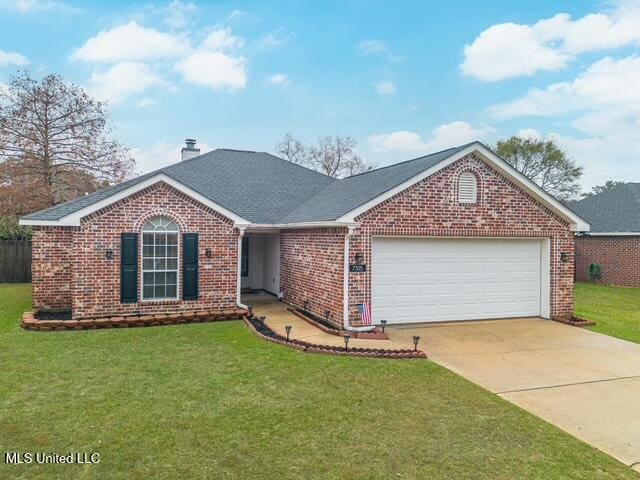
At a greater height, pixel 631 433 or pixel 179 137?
pixel 179 137

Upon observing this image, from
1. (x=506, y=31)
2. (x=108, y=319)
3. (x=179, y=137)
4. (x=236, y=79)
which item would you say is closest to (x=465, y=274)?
(x=108, y=319)

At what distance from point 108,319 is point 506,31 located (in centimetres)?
1531

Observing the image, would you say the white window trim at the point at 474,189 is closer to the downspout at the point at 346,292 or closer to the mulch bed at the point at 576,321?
the downspout at the point at 346,292

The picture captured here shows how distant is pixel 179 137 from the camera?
2534 centimetres

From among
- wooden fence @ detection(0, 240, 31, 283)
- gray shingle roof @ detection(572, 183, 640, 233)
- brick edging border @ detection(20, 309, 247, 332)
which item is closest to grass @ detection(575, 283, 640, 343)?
gray shingle roof @ detection(572, 183, 640, 233)

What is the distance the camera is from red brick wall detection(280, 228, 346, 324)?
9992 mm

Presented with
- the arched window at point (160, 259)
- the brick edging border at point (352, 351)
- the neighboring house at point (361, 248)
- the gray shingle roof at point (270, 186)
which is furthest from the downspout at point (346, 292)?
the arched window at point (160, 259)

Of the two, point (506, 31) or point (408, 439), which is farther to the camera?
point (506, 31)

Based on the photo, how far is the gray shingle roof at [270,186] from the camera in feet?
35.5

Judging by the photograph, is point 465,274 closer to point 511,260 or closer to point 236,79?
point 511,260

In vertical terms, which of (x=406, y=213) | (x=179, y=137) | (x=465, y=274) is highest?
(x=179, y=137)

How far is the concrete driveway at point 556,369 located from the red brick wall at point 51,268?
8.45 m

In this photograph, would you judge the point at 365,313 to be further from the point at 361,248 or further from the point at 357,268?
the point at 361,248

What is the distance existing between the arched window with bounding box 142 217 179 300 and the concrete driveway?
534cm
